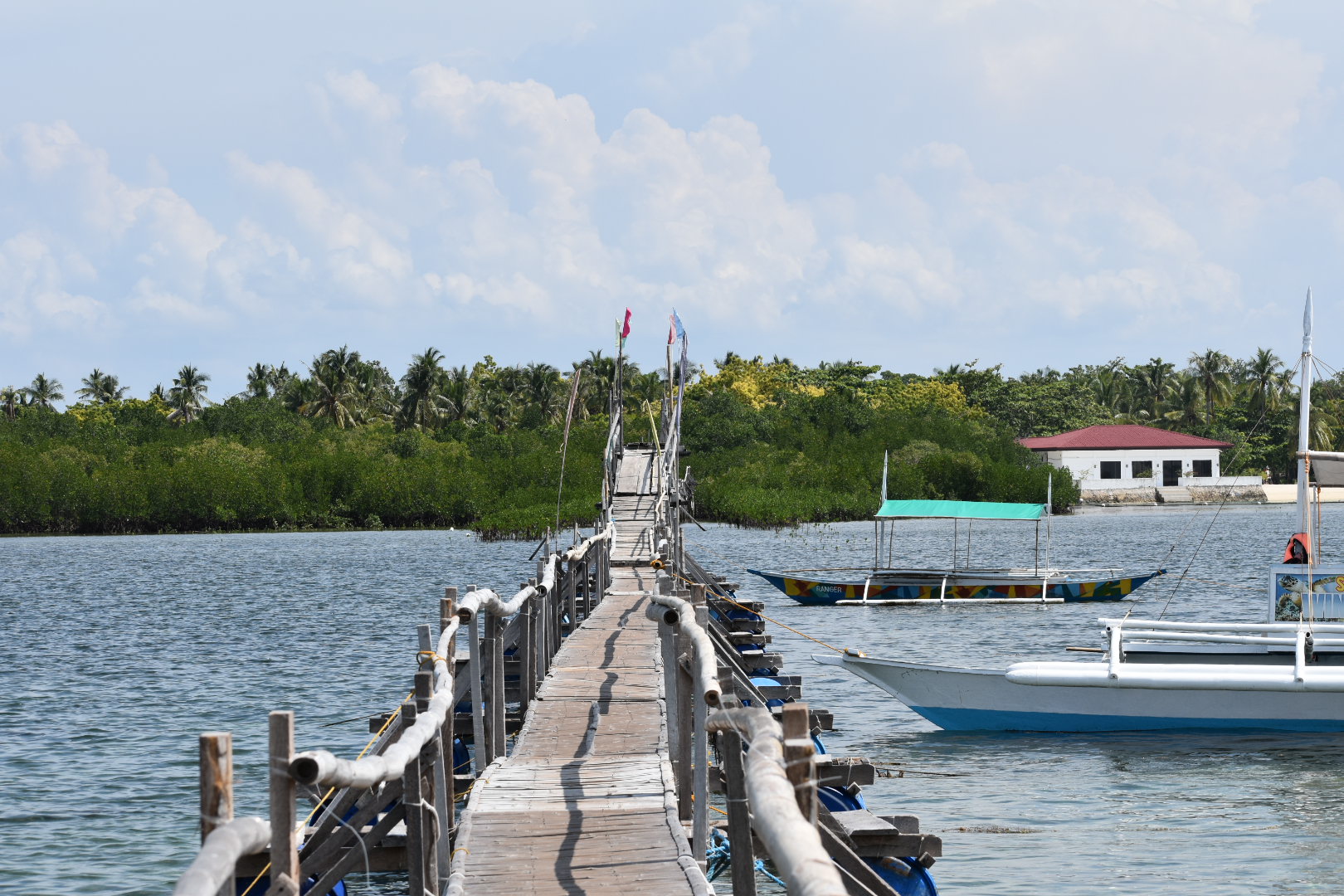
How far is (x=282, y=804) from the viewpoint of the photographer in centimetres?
500

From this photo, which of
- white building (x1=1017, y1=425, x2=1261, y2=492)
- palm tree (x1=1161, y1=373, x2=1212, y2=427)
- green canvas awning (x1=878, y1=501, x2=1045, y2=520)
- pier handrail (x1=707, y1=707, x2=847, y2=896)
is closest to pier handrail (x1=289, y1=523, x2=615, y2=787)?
pier handrail (x1=707, y1=707, x2=847, y2=896)

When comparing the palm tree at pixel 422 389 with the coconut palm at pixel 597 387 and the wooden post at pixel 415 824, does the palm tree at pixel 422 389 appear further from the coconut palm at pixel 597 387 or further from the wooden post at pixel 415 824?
the wooden post at pixel 415 824

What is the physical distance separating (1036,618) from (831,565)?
19.3 m

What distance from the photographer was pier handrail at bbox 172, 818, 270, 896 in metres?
3.84

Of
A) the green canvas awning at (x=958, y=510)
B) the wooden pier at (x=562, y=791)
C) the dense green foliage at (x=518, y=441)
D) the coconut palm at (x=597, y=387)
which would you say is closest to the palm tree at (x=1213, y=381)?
the dense green foliage at (x=518, y=441)

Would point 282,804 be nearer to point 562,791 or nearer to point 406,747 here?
point 406,747

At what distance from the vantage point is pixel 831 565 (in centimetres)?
5562

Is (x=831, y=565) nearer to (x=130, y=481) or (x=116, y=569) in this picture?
(x=116, y=569)

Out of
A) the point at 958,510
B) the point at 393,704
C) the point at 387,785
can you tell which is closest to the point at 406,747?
the point at 387,785

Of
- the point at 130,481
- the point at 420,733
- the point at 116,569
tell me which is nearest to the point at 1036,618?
the point at 420,733

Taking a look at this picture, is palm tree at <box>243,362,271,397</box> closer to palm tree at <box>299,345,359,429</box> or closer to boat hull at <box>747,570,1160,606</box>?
palm tree at <box>299,345,359,429</box>

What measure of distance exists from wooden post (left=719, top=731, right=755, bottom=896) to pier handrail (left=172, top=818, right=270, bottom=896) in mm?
2920

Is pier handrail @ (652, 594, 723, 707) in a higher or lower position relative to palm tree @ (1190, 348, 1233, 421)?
lower

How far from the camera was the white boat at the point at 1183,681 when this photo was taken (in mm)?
18062
